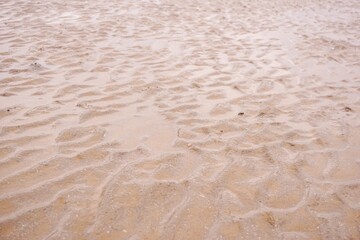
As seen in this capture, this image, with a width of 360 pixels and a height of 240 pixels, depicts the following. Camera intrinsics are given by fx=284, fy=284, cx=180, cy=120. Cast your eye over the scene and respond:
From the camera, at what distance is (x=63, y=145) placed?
108 inches

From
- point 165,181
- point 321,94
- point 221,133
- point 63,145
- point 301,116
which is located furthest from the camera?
point 321,94

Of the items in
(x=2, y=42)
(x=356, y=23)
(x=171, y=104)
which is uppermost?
(x=2, y=42)

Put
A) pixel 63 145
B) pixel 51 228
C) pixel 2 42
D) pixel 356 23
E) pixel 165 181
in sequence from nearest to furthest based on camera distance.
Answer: pixel 51 228
pixel 165 181
pixel 63 145
pixel 2 42
pixel 356 23

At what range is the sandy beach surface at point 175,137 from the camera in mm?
2105

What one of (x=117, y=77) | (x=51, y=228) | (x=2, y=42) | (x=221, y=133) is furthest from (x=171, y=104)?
(x=2, y=42)

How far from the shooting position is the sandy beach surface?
211 cm

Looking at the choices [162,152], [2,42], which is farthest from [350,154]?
[2,42]

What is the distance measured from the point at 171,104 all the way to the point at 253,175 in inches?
57.7

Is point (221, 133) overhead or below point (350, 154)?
overhead

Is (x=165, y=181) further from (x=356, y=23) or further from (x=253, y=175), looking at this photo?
(x=356, y=23)

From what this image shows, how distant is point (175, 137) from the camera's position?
2.98m

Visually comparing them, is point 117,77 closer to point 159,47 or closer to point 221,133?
point 159,47

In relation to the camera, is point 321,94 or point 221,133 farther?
point 321,94

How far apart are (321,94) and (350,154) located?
4.53 feet
